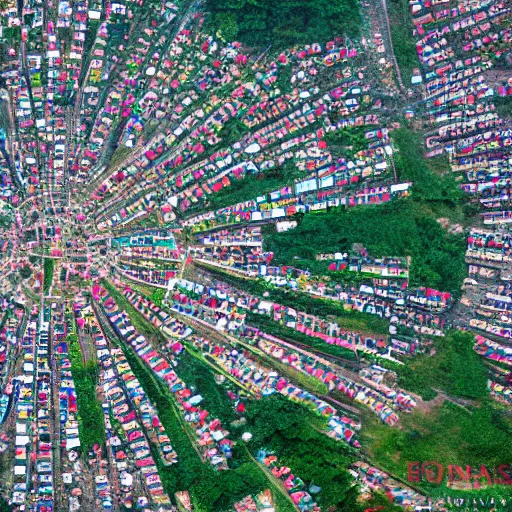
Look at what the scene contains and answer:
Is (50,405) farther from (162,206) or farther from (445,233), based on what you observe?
(445,233)

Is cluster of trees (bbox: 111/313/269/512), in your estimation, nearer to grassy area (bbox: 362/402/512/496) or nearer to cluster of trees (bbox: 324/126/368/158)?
grassy area (bbox: 362/402/512/496)

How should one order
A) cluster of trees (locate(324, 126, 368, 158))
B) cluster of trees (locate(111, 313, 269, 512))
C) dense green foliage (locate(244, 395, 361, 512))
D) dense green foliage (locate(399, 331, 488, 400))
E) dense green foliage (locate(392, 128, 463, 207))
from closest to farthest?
dense green foliage (locate(244, 395, 361, 512))
cluster of trees (locate(111, 313, 269, 512))
dense green foliage (locate(399, 331, 488, 400))
dense green foliage (locate(392, 128, 463, 207))
cluster of trees (locate(324, 126, 368, 158))

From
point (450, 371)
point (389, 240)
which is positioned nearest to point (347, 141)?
point (389, 240)

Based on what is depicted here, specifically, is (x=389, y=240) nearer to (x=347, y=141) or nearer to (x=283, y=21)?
(x=347, y=141)

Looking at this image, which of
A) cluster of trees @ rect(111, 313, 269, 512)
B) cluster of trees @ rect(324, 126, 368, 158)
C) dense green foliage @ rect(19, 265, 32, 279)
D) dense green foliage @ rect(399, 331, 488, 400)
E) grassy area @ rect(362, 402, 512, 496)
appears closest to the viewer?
cluster of trees @ rect(111, 313, 269, 512)

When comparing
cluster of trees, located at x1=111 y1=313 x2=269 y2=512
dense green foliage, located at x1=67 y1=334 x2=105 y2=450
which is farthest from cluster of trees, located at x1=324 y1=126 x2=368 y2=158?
dense green foliage, located at x1=67 y1=334 x2=105 y2=450

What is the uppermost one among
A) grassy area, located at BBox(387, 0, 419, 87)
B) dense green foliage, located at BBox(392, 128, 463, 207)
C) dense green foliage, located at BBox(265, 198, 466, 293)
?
grassy area, located at BBox(387, 0, 419, 87)

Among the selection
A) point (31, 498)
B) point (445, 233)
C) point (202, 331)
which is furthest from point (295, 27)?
point (31, 498)

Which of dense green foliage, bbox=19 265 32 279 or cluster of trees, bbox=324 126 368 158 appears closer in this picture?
cluster of trees, bbox=324 126 368 158
